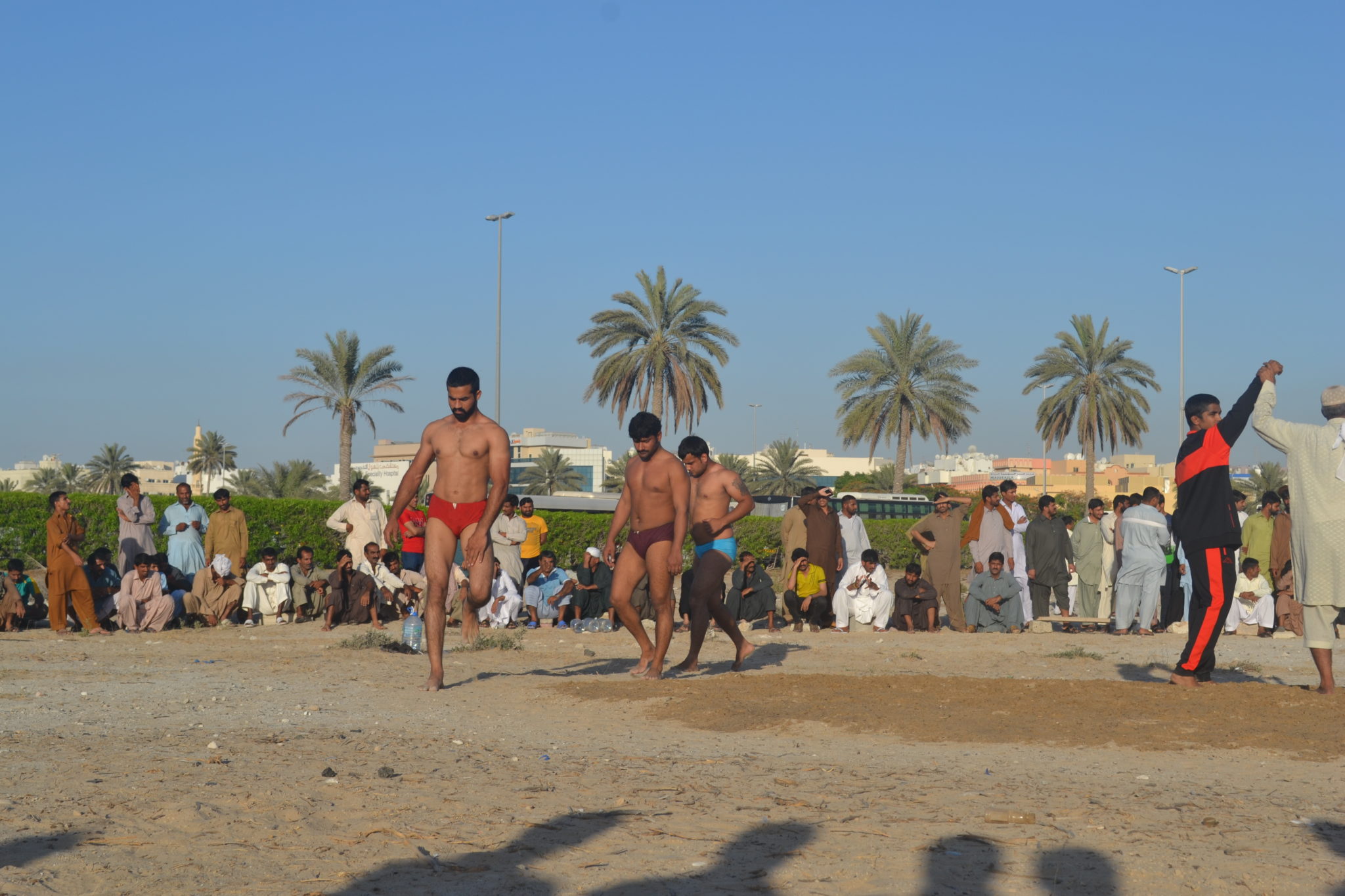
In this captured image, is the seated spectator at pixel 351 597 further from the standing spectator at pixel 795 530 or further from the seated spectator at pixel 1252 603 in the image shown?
the seated spectator at pixel 1252 603

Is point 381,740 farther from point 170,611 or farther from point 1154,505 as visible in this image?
point 1154,505

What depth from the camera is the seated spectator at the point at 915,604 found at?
48.3 feet

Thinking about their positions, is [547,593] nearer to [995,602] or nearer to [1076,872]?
[995,602]

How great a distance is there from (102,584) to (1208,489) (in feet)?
38.4

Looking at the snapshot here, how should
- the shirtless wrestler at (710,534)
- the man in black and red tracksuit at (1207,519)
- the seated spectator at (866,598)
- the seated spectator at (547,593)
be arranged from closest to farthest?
the man in black and red tracksuit at (1207,519)
the shirtless wrestler at (710,534)
the seated spectator at (866,598)
the seated spectator at (547,593)

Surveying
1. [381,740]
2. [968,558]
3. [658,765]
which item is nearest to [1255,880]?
[658,765]

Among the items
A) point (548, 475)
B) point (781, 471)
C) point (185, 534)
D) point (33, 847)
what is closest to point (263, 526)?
point (185, 534)

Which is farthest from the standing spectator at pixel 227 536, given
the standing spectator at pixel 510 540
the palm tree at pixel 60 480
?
the palm tree at pixel 60 480

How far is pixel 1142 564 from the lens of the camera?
13445 millimetres

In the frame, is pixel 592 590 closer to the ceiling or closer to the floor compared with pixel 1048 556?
closer to the floor

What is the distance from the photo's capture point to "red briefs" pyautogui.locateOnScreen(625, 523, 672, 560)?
27.9 feet

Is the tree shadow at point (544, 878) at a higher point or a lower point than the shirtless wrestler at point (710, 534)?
lower

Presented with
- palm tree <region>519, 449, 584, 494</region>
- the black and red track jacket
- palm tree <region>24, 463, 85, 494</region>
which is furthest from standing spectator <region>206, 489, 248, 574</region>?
palm tree <region>519, 449, 584, 494</region>

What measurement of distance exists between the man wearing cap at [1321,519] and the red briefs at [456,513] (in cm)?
488
